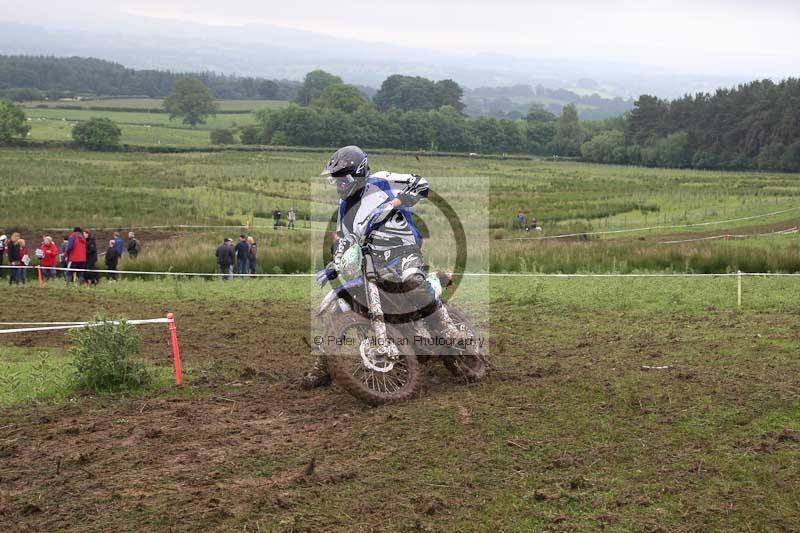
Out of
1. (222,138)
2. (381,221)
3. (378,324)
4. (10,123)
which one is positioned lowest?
(378,324)

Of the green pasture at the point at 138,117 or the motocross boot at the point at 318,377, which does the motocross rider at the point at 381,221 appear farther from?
the green pasture at the point at 138,117

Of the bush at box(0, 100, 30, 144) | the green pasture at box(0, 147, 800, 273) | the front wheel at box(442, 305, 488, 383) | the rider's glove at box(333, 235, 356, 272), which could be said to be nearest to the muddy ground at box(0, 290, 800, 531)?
the front wheel at box(442, 305, 488, 383)

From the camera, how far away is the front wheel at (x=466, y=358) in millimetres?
9516

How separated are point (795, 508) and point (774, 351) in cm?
497

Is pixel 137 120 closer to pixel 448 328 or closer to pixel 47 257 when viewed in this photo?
pixel 47 257

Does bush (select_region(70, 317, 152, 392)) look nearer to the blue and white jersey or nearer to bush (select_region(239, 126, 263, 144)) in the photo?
the blue and white jersey

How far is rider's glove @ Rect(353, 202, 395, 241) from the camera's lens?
8.80 m

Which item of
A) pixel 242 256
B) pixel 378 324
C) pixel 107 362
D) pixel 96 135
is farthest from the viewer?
pixel 96 135

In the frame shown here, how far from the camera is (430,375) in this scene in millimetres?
9820

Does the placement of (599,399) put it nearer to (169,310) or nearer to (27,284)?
(169,310)

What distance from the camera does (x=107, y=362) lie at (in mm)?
9812

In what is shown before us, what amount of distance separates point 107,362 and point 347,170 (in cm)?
368

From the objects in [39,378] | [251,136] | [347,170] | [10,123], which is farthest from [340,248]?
[251,136]

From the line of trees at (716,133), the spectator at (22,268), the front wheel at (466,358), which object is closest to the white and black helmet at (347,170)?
the front wheel at (466,358)
